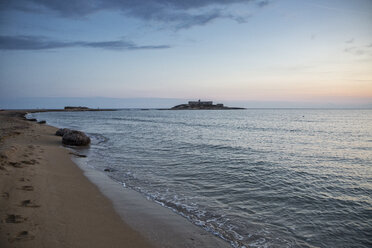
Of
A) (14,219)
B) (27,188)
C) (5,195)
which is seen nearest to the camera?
(14,219)

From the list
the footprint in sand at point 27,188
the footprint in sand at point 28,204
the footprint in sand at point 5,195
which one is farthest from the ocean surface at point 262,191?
the footprint in sand at point 5,195

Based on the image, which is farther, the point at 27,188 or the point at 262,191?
the point at 262,191

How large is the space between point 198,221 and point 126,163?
27.8 ft

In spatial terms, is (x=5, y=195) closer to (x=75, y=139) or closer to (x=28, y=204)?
(x=28, y=204)

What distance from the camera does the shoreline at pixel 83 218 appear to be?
4.45m

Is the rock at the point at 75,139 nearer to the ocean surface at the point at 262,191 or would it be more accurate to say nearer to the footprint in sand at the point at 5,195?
the ocean surface at the point at 262,191

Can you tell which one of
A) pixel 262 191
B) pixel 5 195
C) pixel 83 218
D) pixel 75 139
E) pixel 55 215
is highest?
pixel 5 195

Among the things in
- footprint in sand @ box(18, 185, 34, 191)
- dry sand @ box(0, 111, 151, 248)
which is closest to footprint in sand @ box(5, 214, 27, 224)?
dry sand @ box(0, 111, 151, 248)

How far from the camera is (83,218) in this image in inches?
217

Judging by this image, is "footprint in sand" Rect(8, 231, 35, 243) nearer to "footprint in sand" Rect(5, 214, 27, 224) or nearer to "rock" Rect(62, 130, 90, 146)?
"footprint in sand" Rect(5, 214, 27, 224)

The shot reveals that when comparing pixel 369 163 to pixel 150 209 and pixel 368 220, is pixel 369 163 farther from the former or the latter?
pixel 150 209

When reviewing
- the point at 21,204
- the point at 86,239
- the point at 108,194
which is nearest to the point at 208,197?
the point at 108,194

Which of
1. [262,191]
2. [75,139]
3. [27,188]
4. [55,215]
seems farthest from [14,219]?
[75,139]

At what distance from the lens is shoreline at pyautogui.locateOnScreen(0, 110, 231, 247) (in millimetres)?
4445
